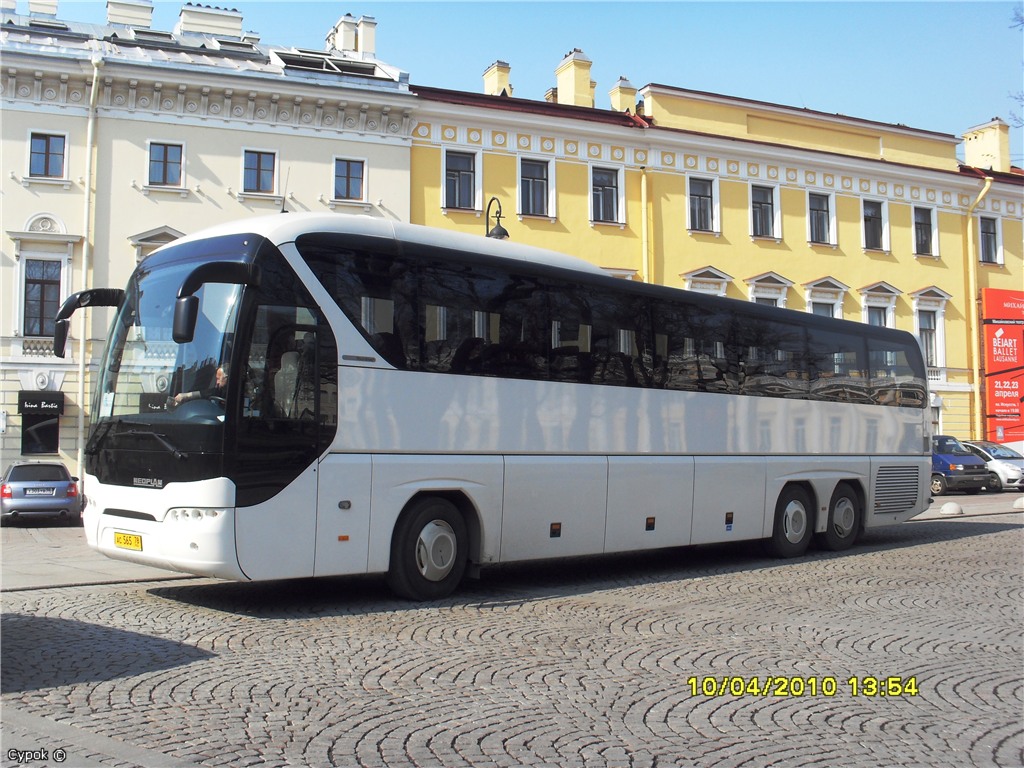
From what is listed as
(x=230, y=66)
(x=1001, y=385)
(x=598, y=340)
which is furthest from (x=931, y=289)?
(x=598, y=340)

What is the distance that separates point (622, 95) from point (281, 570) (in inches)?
1193

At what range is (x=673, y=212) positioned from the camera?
3584 centimetres

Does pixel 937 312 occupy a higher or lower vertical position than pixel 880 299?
lower

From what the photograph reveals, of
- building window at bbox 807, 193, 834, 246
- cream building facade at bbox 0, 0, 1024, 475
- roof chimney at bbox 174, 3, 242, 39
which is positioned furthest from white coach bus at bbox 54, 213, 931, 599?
roof chimney at bbox 174, 3, 242, 39

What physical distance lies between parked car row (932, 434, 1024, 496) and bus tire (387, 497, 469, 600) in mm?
25878

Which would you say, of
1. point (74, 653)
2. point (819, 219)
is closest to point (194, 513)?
point (74, 653)

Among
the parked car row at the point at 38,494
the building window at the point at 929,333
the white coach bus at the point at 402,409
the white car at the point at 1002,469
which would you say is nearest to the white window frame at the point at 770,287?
the building window at the point at 929,333

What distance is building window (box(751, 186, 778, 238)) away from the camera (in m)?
37.4

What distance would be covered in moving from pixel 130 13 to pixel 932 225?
2984cm

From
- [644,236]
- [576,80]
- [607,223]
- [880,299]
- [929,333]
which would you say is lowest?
[929,333]

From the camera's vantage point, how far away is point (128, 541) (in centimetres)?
980

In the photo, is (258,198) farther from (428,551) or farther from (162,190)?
(428,551)

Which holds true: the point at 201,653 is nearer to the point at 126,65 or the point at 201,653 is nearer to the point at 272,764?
the point at 272,764

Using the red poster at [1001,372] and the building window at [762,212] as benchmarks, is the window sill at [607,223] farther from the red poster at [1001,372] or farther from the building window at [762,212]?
the red poster at [1001,372]
